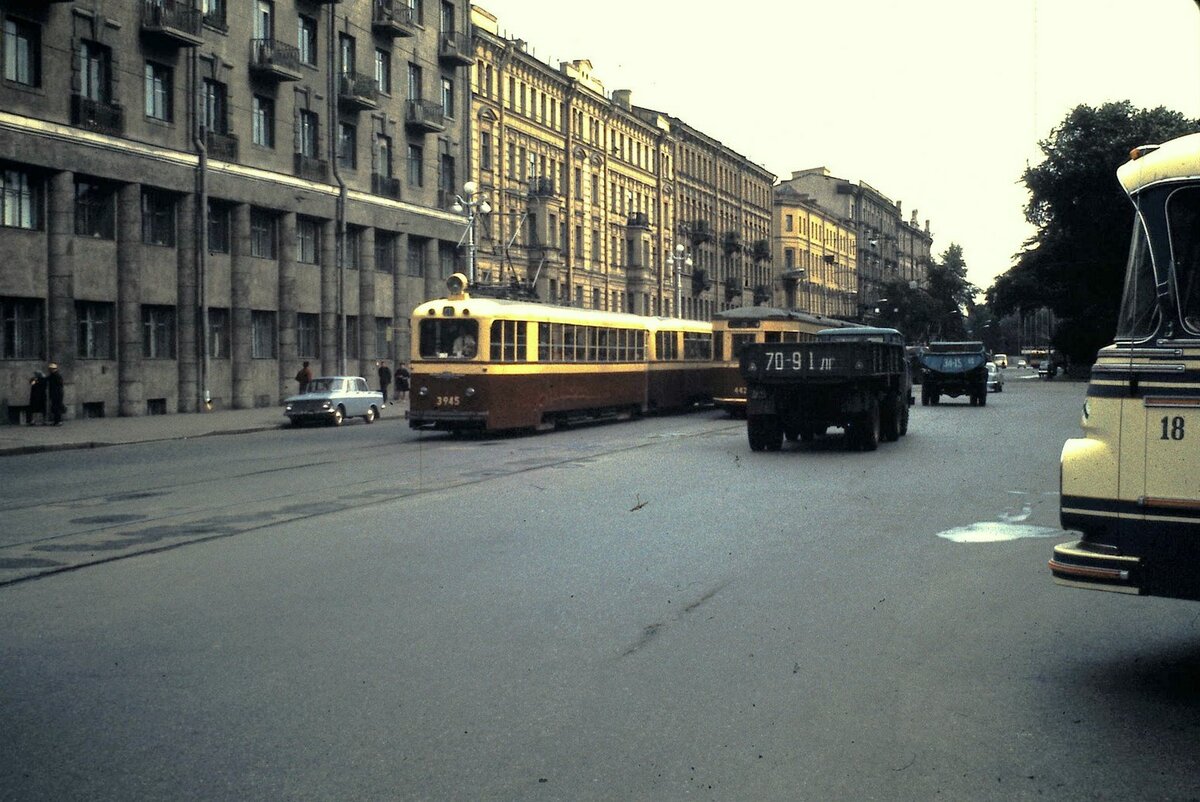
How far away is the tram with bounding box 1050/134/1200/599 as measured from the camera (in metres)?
6.07

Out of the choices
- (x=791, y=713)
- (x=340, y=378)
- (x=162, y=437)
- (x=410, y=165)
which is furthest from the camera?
(x=410, y=165)

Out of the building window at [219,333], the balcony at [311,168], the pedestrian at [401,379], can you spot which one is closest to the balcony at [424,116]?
the balcony at [311,168]

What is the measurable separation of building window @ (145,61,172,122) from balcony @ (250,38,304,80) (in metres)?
4.22

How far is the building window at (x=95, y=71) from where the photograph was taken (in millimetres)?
34781

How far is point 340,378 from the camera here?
36500mm

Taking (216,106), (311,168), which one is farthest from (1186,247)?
(311,168)

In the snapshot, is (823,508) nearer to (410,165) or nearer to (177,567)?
(177,567)

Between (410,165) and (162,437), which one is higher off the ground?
(410,165)

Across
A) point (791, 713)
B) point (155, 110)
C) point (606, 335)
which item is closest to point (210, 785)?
point (791, 713)

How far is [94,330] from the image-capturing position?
36.0 meters

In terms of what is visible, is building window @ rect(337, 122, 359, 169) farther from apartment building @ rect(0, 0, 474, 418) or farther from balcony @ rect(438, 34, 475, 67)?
balcony @ rect(438, 34, 475, 67)

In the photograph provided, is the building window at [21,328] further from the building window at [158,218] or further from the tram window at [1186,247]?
the tram window at [1186,247]

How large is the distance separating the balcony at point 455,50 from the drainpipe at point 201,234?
16395 millimetres

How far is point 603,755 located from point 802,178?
135039 millimetres
